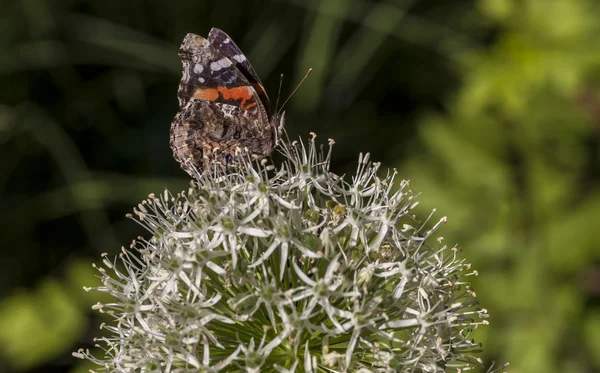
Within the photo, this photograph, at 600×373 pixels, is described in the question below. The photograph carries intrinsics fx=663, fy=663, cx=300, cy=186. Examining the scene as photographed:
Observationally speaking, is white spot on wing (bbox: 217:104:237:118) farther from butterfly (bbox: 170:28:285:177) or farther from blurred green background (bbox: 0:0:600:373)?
blurred green background (bbox: 0:0:600:373)

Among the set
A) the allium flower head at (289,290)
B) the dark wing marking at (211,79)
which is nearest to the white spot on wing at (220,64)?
the dark wing marking at (211,79)

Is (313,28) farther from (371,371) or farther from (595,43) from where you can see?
(371,371)

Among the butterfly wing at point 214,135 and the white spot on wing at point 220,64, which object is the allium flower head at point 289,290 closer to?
the butterfly wing at point 214,135

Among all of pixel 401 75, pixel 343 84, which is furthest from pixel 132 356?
pixel 401 75

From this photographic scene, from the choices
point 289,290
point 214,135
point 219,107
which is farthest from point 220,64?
point 289,290

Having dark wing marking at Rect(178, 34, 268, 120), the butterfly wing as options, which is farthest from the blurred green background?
dark wing marking at Rect(178, 34, 268, 120)

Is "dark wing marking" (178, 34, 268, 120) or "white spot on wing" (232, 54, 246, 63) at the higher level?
"white spot on wing" (232, 54, 246, 63)
